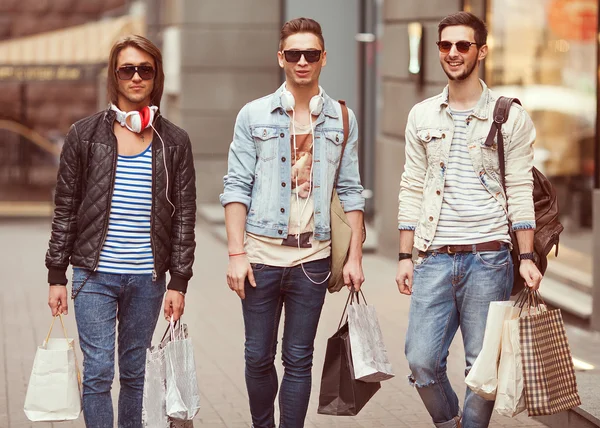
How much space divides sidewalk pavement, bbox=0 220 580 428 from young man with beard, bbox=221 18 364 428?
1.40 m

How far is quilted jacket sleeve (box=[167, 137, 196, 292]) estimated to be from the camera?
5520 millimetres

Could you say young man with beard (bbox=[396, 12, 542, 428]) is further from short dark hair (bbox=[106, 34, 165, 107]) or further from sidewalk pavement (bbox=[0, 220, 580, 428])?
sidewalk pavement (bbox=[0, 220, 580, 428])

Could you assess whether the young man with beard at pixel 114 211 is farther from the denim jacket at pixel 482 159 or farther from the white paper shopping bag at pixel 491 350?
the white paper shopping bag at pixel 491 350

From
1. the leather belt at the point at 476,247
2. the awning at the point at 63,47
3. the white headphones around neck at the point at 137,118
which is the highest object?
the awning at the point at 63,47

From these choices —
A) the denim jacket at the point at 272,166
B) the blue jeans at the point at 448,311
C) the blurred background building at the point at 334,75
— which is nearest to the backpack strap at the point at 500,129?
the blue jeans at the point at 448,311

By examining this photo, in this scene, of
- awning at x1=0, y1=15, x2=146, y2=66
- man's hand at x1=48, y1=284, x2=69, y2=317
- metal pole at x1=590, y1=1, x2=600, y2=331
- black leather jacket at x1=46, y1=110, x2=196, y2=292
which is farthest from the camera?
awning at x1=0, y1=15, x2=146, y2=66

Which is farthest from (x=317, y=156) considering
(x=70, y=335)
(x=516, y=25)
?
(x=516, y=25)

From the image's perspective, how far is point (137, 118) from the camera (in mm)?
5406

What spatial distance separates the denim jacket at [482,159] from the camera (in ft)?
18.1

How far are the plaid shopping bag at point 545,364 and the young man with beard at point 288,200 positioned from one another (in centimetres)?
80

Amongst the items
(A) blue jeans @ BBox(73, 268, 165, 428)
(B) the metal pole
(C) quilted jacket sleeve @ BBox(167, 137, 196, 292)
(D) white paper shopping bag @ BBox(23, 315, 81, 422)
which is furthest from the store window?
(D) white paper shopping bag @ BBox(23, 315, 81, 422)

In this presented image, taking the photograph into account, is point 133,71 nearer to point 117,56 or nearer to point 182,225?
point 117,56

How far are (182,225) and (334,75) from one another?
1153 centimetres

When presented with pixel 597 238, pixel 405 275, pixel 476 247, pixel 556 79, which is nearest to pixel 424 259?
pixel 405 275
